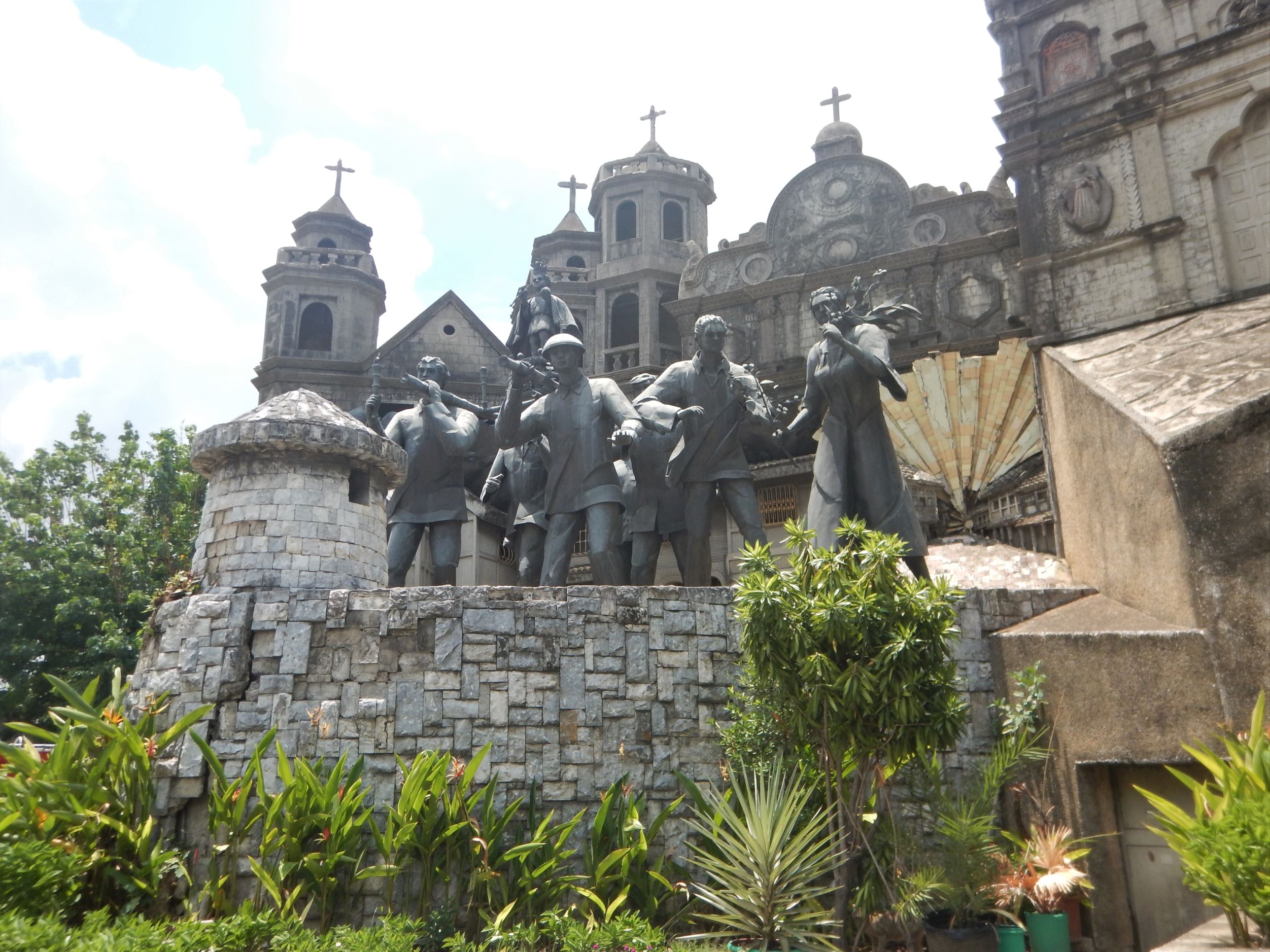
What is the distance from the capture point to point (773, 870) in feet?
20.5

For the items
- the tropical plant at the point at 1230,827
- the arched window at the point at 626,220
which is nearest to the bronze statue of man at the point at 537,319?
the tropical plant at the point at 1230,827

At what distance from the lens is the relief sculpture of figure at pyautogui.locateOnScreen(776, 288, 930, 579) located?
849 centimetres

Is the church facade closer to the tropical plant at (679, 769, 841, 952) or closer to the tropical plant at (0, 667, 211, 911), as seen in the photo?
the tropical plant at (679, 769, 841, 952)

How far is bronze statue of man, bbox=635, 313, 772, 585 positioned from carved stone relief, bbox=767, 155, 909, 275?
10.8m

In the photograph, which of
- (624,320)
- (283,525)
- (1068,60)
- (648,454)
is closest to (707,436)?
(648,454)

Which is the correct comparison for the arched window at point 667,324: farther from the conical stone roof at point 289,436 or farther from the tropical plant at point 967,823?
the tropical plant at point 967,823

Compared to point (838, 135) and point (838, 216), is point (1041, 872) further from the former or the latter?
point (838, 135)

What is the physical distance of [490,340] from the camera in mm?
21406

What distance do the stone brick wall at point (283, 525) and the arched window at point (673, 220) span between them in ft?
58.4

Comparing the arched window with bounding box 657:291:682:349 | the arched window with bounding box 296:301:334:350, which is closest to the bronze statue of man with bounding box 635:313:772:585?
the arched window with bounding box 657:291:682:349

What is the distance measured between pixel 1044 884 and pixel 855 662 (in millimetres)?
1995

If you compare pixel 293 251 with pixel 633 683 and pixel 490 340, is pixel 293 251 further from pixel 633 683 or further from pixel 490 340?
pixel 633 683

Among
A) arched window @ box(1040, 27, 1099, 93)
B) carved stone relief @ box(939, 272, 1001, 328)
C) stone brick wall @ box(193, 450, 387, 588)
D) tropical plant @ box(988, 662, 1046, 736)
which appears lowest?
tropical plant @ box(988, 662, 1046, 736)

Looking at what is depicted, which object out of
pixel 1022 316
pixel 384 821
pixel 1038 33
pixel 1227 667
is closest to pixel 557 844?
pixel 384 821
